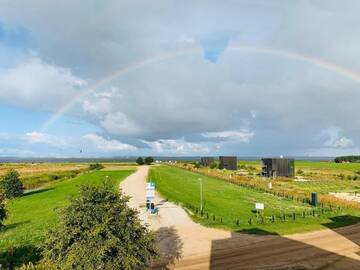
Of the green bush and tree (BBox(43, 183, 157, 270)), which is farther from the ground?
the green bush

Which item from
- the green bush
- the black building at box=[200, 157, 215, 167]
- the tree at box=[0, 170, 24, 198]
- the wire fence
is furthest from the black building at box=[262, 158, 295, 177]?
the tree at box=[0, 170, 24, 198]

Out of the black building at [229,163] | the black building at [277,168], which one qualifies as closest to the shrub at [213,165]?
the black building at [229,163]

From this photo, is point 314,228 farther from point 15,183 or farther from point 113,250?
point 15,183

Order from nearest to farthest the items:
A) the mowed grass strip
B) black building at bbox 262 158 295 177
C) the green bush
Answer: the mowed grass strip → black building at bbox 262 158 295 177 → the green bush

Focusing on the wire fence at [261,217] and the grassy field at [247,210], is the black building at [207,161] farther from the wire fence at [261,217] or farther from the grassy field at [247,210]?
the wire fence at [261,217]

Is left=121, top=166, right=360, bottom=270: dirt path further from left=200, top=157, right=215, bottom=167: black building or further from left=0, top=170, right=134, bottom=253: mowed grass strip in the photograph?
left=200, top=157, right=215, bottom=167: black building

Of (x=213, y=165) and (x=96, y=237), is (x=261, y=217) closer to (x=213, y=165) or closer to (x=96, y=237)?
(x=96, y=237)

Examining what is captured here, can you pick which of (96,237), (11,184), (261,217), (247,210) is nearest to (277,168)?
(247,210)
